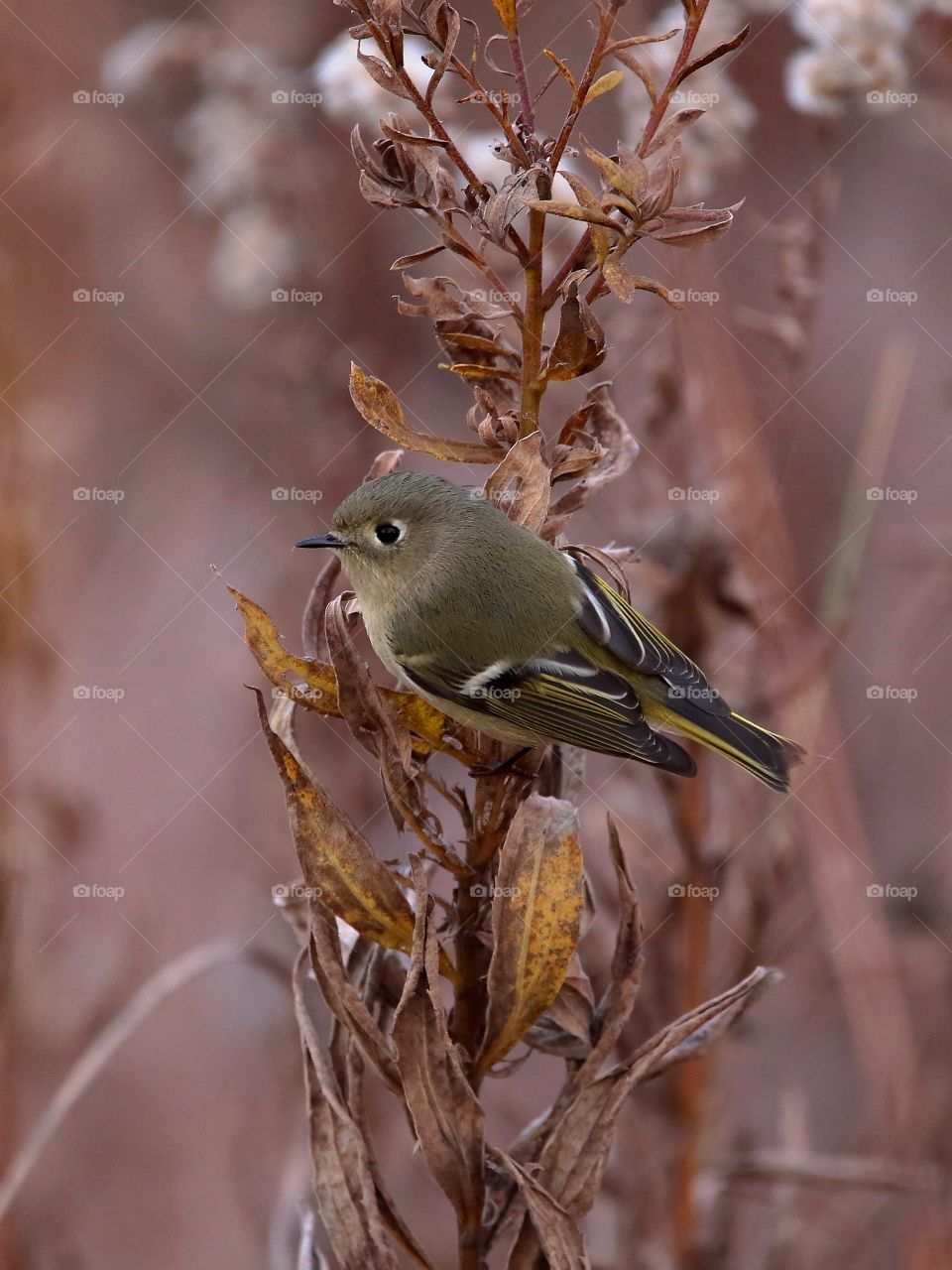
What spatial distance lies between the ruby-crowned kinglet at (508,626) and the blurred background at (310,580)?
16 cm

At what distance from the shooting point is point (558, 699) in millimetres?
1797

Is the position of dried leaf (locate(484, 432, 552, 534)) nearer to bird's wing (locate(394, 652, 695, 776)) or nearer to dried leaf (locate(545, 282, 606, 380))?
dried leaf (locate(545, 282, 606, 380))

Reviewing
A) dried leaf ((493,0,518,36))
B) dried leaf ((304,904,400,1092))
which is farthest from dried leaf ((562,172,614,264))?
dried leaf ((304,904,400,1092))

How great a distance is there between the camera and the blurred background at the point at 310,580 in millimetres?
2090

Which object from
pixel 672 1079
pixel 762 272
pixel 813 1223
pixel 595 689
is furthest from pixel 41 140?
pixel 813 1223

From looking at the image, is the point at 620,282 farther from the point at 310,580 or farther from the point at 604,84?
the point at 310,580

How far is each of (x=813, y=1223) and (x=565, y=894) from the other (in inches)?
57.6

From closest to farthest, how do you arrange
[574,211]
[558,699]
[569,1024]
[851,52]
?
[574,211] < [569,1024] < [558,699] < [851,52]

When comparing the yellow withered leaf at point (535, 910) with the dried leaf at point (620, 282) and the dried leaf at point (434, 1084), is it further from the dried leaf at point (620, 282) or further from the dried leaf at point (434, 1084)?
the dried leaf at point (620, 282)

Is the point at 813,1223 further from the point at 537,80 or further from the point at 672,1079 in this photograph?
the point at 537,80

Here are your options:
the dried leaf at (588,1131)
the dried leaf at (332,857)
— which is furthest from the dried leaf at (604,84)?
the dried leaf at (588,1131)

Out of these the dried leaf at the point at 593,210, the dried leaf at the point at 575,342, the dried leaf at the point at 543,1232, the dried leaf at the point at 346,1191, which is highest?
the dried leaf at the point at 593,210

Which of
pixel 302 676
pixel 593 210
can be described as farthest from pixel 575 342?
pixel 302 676

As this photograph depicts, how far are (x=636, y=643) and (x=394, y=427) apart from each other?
669mm
